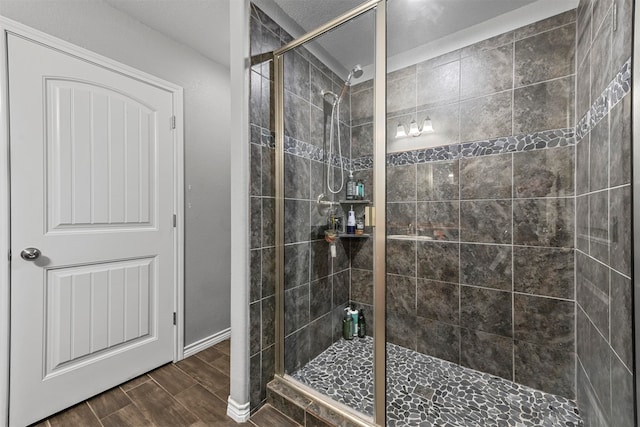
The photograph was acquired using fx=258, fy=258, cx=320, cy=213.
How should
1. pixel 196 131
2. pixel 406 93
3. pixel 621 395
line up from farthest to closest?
1. pixel 196 131
2. pixel 406 93
3. pixel 621 395

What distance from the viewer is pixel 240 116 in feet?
4.60

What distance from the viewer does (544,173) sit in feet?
5.08

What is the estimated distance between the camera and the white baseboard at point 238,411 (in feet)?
4.47

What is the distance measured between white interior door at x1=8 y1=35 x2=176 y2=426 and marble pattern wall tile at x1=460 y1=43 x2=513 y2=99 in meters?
2.14

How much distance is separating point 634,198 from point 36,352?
2.68m

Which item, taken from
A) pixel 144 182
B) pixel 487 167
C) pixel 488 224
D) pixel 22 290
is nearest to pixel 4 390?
pixel 22 290

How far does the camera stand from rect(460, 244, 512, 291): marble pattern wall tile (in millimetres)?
1672

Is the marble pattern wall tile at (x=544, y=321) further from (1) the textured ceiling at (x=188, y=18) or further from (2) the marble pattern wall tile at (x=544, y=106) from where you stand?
(1) the textured ceiling at (x=188, y=18)

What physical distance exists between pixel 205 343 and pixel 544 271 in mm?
2479

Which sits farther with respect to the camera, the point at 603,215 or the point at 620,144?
the point at 603,215

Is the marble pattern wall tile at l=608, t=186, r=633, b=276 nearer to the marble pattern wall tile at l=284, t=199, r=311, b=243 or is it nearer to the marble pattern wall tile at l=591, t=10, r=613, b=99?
the marble pattern wall tile at l=591, t=10, r=613, b=99

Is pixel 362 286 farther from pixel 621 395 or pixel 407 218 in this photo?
pixel 621 395

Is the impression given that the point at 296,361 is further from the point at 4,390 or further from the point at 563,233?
the point at 563,233

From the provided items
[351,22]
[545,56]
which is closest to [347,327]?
[351,22]
